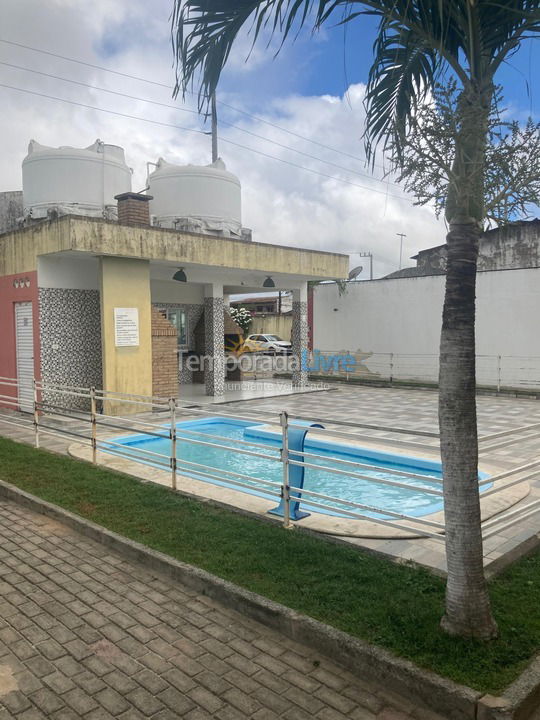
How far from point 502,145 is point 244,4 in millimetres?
1773

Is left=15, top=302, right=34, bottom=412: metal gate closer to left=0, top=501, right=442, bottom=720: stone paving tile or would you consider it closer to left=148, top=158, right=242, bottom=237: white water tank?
left=148, top=158, right=242, bottom=237: white water tank

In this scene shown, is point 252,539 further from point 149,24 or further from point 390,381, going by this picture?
point 390,381

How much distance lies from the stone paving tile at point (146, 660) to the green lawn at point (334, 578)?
289 millimetres

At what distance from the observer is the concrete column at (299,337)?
17781 millimetres

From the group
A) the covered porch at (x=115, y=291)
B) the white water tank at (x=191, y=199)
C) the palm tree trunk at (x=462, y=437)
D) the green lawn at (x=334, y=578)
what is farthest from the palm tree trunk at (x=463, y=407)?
the white water tank at (x=191, y=199)

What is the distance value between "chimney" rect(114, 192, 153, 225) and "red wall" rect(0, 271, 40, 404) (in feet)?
7.29

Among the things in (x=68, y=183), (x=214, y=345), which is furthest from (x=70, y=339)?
(x=68, y=183)

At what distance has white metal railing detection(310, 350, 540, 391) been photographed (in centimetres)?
1634

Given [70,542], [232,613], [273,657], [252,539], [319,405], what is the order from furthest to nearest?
[319,405] → [70,542] → [252,539] → [232,613] → [273,657]

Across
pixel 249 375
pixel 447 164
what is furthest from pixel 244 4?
pixel 249 375

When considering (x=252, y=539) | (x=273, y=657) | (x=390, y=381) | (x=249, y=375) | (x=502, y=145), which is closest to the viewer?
(x=502, y=145)

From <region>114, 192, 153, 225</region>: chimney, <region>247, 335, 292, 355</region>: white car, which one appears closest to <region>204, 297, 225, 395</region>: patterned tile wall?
<region>114, 192, 153, 225</region>: chimney

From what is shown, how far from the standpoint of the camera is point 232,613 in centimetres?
383

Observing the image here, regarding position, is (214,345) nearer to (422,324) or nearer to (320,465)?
(422,324)
